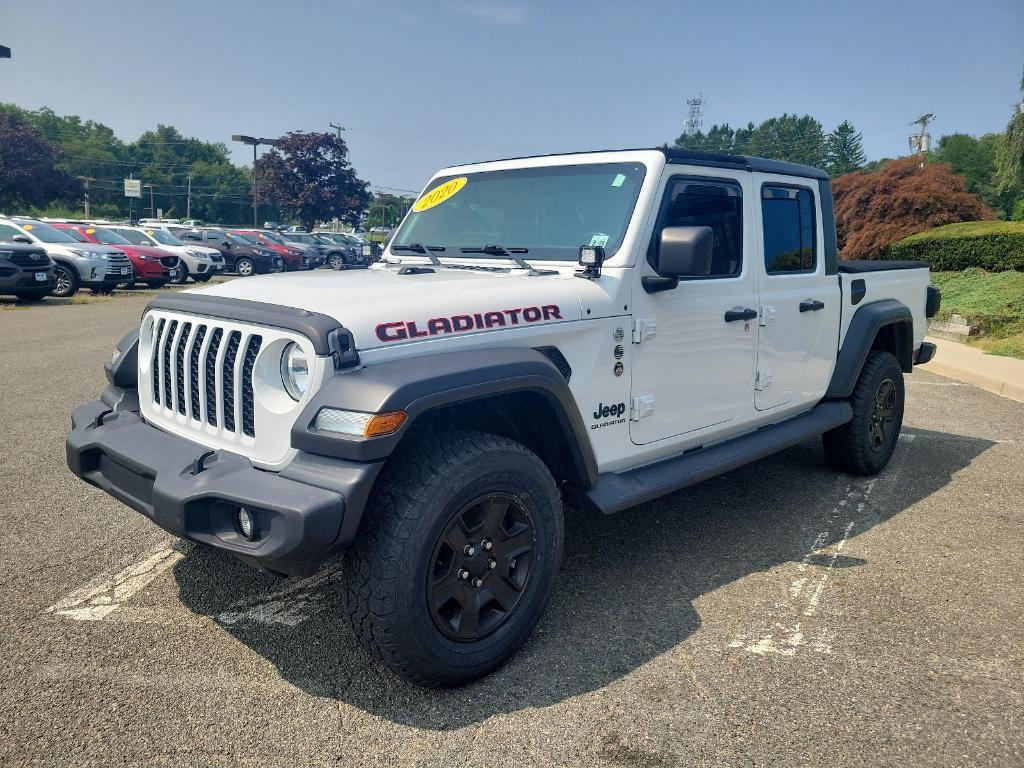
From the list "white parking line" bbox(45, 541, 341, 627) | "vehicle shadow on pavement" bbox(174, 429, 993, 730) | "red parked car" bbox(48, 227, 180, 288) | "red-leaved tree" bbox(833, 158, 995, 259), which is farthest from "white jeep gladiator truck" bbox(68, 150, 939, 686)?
"red-leaved tree" bbox(833, 158, 995, 259)

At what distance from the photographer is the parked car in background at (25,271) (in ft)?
47.1

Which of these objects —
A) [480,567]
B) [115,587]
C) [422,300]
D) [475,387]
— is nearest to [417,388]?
[475,387]

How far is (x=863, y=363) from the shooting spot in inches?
196

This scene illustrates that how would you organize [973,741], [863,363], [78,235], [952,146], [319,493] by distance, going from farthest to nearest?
1. [952,146]
2. [78,235]
3. [863,363]
4. [973,741]
5. [319,493]

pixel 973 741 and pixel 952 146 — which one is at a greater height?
pixel 952 146

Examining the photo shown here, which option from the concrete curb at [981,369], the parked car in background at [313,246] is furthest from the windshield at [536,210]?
the parked car in background at [313,246]

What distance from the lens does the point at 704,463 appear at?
3740mm

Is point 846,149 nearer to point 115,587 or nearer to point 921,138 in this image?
point 921,138

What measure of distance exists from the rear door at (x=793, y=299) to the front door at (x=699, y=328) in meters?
0.13

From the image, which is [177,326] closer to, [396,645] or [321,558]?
[321,558]

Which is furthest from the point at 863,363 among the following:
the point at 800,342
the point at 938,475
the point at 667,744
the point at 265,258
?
the point at 265,258

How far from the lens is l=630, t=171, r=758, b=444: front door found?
3.44m

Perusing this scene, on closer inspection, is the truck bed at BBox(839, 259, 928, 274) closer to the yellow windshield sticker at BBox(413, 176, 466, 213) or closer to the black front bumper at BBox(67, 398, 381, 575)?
the yellow windshield sticker at BBox(413, 176, 466, 213)

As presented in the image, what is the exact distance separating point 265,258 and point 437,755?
83.1 feet
